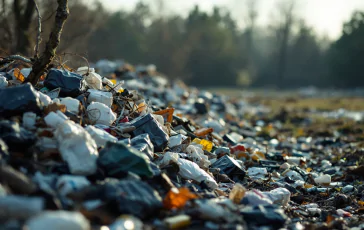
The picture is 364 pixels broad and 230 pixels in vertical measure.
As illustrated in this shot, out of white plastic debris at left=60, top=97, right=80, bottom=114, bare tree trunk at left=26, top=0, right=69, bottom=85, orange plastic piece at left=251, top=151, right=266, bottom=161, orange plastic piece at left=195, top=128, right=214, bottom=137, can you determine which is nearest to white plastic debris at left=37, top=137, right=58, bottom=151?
white plastic debris at left=60, top=97, right=80, bottom=114

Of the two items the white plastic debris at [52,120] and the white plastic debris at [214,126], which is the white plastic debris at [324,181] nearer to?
the white plastic debris at [214,126]

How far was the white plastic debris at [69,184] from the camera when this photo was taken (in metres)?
2.31

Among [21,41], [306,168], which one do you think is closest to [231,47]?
[21,41]

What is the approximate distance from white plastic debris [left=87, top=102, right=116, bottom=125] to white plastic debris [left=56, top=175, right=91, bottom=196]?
1.13m

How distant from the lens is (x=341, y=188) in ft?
14.1

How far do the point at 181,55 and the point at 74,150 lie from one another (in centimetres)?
2070

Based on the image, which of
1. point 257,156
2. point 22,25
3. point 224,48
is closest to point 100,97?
point 257,156

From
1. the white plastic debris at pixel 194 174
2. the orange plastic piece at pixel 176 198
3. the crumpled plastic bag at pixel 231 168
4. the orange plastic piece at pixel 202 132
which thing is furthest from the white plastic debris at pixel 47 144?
the orange plastic piece at pixel 202 132

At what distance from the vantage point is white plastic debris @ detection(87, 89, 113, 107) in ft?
12.5

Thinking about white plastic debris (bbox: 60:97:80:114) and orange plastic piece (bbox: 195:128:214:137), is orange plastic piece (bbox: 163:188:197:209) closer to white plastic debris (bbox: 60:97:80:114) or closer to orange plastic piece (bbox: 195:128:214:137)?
white plastic debris (bbox: 60:97:80:114)

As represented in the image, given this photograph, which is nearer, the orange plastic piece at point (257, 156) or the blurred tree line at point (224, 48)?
the orange plastic piece at point (257, 156)

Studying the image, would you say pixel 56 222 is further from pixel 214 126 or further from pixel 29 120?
pixel 214 126

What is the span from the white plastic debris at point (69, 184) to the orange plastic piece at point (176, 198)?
19.9 inches

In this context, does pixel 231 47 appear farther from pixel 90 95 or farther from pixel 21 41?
pixel 90 95
